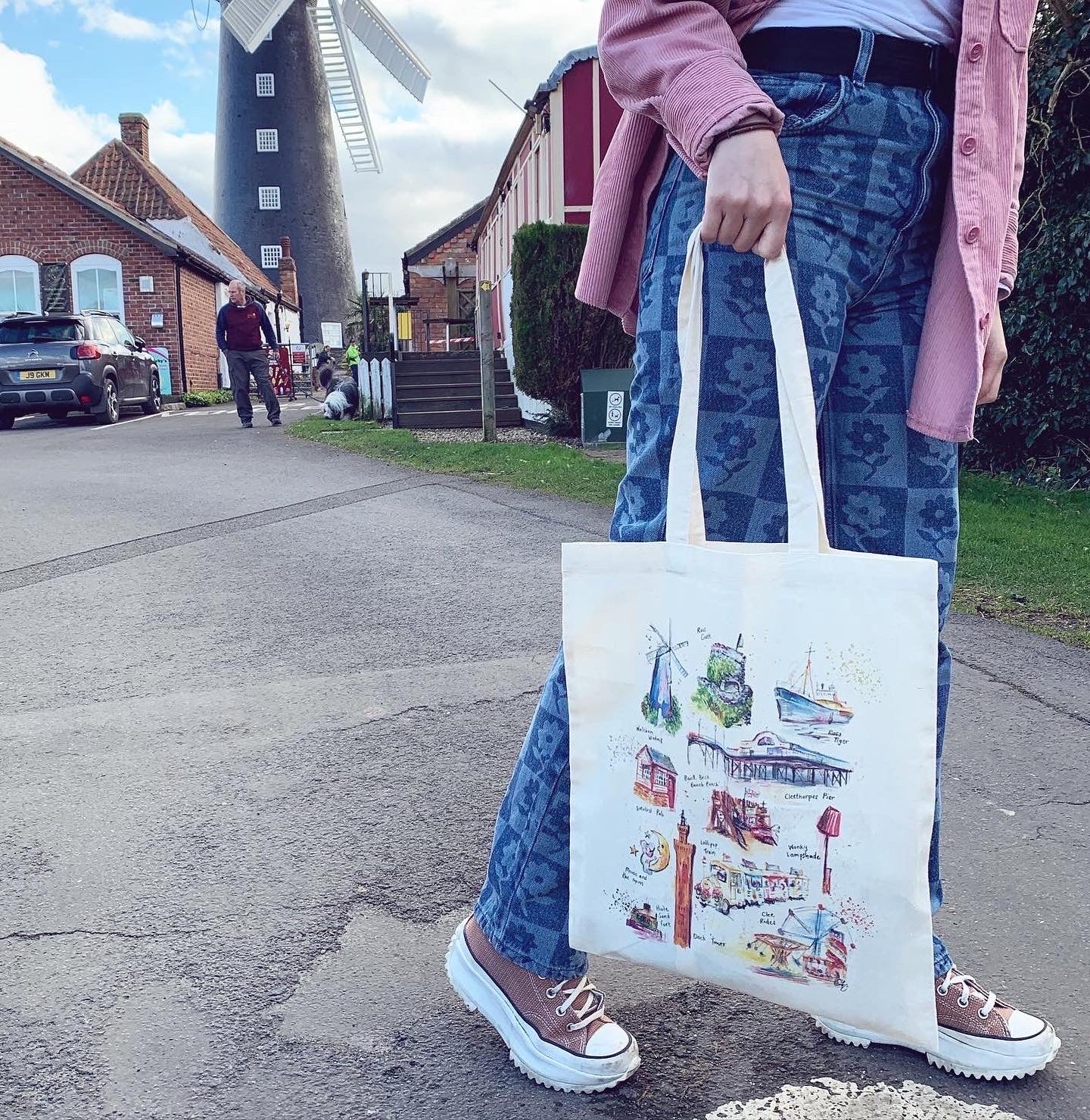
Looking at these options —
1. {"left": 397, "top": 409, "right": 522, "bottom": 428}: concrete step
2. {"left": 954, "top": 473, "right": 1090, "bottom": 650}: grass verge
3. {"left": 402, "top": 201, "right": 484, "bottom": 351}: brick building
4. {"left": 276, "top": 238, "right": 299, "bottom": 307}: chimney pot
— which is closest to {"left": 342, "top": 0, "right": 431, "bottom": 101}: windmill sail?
{"left": 402, "top": 201, "right": 484, "bottom": 351}: brick building

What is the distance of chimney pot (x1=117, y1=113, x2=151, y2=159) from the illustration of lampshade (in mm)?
36636

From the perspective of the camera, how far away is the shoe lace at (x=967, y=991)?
157 cm

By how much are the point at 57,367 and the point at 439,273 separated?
17992 millimetres

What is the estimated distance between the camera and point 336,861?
2.21 meters

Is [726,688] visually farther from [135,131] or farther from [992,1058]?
[135,131]

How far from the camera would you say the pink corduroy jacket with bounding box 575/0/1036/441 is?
1343 millimetres

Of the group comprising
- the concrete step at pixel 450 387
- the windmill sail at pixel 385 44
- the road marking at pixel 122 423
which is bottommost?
the road marking at pixel 122 423

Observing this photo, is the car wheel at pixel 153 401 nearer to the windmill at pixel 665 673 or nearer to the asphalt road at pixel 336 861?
the asphalt road at pixel 336 861

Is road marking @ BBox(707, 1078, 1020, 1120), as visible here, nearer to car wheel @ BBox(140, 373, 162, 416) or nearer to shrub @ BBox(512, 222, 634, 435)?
shrub @ BBox(512, 222, 634, 435)

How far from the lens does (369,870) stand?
2168 mm

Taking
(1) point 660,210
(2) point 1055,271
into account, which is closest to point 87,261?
(2) point 1055,271

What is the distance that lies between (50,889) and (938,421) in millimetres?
1778

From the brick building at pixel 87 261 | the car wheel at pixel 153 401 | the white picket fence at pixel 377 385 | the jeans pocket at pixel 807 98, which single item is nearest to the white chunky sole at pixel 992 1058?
the jeans pocket at pixel 807 98

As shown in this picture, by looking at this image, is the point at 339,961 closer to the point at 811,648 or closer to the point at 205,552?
the point at 811,648
